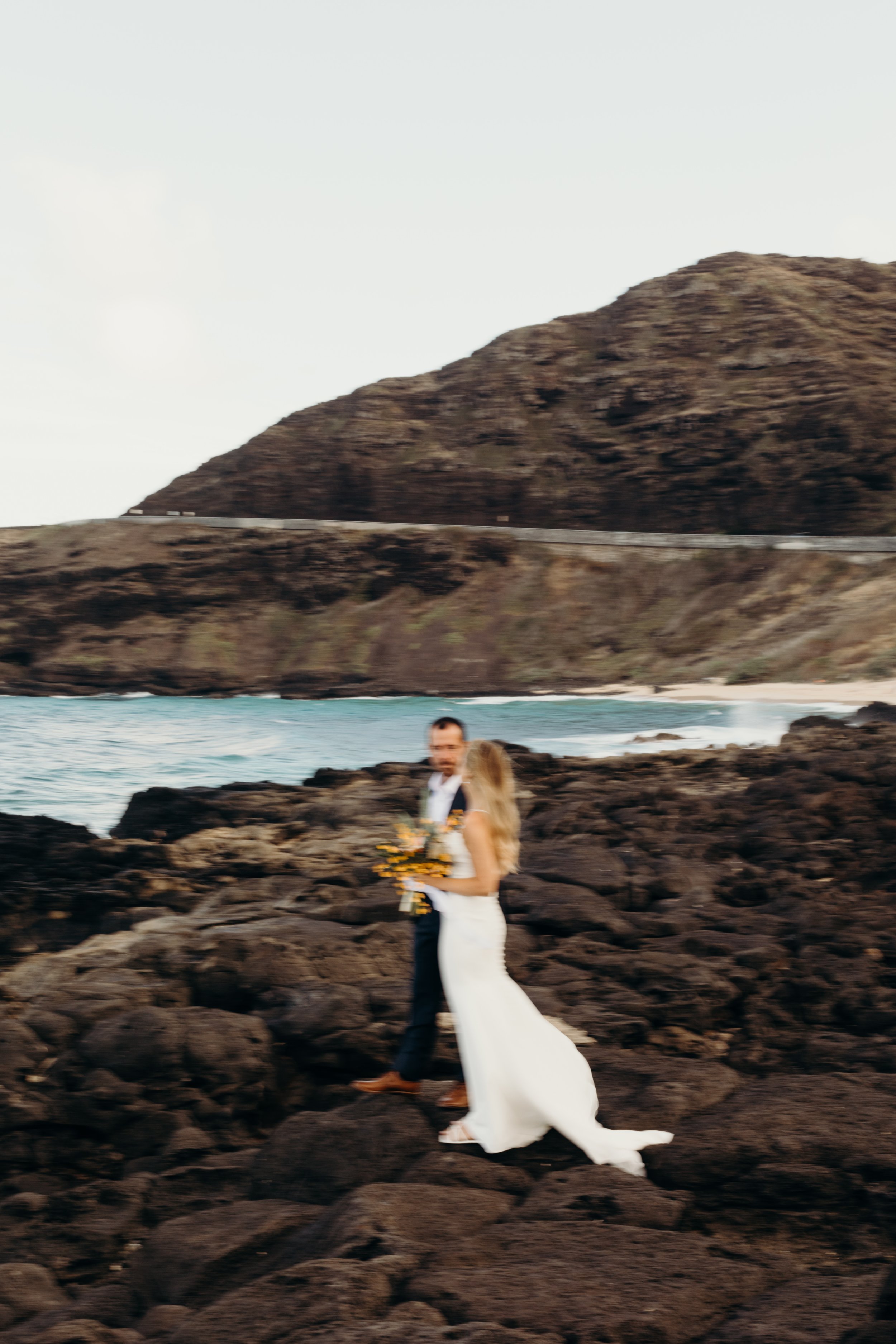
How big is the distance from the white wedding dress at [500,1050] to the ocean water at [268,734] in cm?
1823

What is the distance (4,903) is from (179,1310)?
8676 mm

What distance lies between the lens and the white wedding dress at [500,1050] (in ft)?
17.0

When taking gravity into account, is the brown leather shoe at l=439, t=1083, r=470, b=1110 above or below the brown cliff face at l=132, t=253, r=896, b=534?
below

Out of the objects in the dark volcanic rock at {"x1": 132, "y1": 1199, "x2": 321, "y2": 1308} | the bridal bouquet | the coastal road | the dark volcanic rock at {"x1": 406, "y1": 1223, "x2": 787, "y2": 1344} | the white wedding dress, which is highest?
the coastal road

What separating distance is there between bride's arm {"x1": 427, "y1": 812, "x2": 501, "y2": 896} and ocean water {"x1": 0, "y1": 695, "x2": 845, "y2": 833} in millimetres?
18390

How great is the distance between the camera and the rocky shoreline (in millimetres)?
4000

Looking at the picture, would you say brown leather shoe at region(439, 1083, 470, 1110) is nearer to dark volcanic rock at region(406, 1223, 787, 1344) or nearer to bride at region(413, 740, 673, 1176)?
bride at region(413, 740, 673, 1176)

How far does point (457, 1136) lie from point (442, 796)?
162cm

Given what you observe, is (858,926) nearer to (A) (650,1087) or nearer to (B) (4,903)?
(A) (650,1087)

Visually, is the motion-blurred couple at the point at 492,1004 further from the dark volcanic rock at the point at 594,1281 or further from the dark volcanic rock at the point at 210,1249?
the dark volcanic rock at the point at 210,1249

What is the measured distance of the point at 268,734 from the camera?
45125 mm

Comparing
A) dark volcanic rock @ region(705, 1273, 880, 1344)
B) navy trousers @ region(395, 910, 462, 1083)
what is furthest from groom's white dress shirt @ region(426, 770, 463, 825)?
dark volcanic rock @ region(705, 1273, 880, 1344)

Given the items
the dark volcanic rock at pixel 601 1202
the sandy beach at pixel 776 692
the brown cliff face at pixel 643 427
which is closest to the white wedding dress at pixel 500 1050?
the dark volcanic rock at pixel 601 1202

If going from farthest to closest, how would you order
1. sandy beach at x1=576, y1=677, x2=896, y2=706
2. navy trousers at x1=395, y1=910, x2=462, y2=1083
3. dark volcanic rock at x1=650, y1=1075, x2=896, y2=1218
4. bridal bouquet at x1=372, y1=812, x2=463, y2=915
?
sandy beach at x1=576, y1=677, x2=896, y2=706
navy trousers at x1=395, y1=910, x2=462, y2=1083
bridal bouquet at x1=372, y1=812, x2=463, y2=915
dark volcanic rock at x1=650, y1=1075, x2=896, y2=1218
